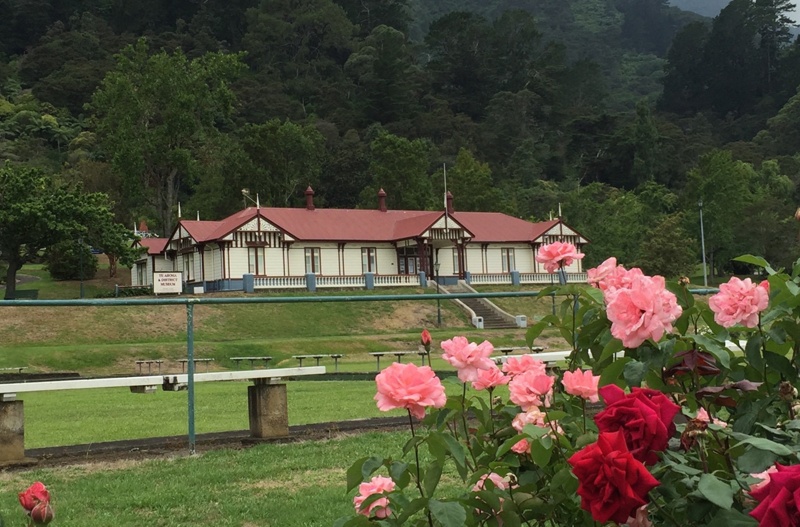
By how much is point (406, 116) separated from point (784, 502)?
11250cm

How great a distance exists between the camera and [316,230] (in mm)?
52031

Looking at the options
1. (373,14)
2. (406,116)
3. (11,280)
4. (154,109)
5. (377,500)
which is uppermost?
(373,14)

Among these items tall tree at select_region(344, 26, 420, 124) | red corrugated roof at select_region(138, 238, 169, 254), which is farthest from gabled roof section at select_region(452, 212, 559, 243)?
tall tree at select_region(344, 26, 420, 124)

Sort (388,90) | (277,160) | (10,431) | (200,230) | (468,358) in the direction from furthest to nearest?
1. (388,90)
2. (277,160)
3. (200,230)
4. (10,431)
5. (468,358)

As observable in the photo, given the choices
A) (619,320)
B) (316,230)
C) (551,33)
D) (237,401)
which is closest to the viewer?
(619,320)

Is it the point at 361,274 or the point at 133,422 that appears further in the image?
the point at 361,274

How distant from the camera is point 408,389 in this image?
265cm

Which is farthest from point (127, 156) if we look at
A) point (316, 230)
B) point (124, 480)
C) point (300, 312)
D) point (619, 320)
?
point (619, 320)

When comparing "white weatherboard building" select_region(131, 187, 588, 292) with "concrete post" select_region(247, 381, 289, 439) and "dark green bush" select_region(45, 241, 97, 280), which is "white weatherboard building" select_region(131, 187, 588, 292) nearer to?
"dark green bush" select_region(45, 241, 97, 280)

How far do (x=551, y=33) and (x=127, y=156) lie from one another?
142m

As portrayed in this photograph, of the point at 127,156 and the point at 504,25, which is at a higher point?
the point at 504,25

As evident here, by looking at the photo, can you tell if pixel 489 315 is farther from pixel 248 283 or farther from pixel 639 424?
pixel 639 424

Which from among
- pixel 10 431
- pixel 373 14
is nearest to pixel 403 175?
pixel 10 431

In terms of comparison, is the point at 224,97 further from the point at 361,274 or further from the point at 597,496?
the point at 597,496
